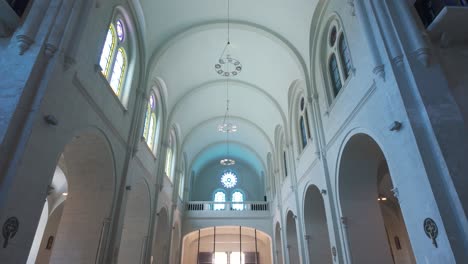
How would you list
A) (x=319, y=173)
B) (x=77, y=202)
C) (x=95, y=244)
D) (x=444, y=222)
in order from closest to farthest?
1. (x=444, y=222)
2. (x=95, y=244)
3. (x=77, y=202)
4. (x=319, y=173)

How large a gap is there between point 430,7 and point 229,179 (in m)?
22.4

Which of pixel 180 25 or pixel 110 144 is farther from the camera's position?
pixel 180 25

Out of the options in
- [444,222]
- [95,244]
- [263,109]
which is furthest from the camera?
[263,109]

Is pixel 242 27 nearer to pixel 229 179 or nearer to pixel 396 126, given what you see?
pixel 396 126

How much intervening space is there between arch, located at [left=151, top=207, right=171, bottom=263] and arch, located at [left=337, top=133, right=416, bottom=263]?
9962mm

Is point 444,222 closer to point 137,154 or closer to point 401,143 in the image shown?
point 401,143

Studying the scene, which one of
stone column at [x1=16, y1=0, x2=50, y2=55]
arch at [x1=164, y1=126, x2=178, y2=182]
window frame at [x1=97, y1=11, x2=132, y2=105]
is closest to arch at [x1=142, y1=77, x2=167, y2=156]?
arch at [x1=164, y1=126, x2=178, y2=182]

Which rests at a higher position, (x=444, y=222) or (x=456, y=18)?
(x=456, y=18)

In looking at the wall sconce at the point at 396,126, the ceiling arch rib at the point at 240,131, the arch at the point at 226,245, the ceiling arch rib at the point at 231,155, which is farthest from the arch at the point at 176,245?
the wall sconce at the point at 396,126

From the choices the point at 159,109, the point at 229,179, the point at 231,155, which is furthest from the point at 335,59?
the point at 229,179

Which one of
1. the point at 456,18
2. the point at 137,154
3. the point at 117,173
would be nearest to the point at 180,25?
the point at 137,154

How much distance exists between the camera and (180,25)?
12938 millimetres

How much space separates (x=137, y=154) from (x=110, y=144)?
97.5 inches

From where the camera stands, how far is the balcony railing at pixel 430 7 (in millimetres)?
6840
